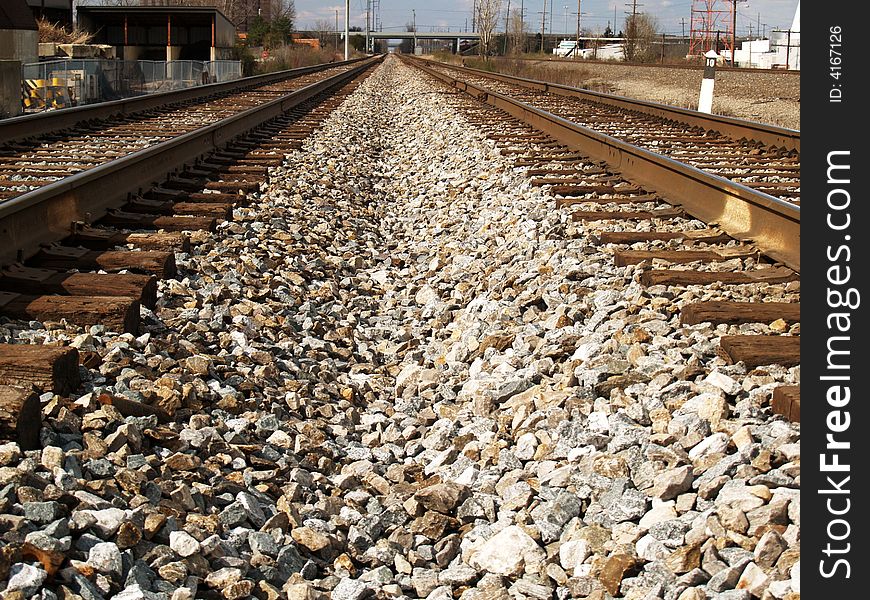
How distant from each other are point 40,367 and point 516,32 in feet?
366

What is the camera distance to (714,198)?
6.70 metres

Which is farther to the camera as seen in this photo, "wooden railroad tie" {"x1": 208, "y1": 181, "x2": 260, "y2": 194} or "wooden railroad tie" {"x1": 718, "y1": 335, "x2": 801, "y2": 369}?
"wooden railroad tie" {"x1": 208, "y1": 181, "x2": 260, "y2": 194}

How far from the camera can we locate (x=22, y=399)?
10.3 feet

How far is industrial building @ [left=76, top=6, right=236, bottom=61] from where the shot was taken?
45.8 m

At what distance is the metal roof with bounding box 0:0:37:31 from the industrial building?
59.0ft

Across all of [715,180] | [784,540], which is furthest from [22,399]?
[715,180]

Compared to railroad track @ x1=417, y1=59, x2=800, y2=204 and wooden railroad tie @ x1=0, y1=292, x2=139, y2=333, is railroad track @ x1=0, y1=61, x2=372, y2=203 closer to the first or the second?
wooden railroad tie @ x1=0, y1=292, x2=139, y2=333

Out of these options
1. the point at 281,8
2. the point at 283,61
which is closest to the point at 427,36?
the point at 281,8

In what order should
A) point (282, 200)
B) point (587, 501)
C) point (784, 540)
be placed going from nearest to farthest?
point (784, 540), point (587, 501), point (282, 200)

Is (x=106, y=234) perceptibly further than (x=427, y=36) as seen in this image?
No

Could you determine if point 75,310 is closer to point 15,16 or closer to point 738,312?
point 738,312

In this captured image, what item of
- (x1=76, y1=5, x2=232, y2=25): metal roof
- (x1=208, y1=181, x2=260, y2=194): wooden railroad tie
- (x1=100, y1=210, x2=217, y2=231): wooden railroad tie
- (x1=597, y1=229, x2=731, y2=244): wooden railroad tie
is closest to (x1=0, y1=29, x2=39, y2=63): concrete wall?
(x1=208, y1=181, x2=260, y2=194): wooden railroad tie

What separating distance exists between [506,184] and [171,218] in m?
3.52
